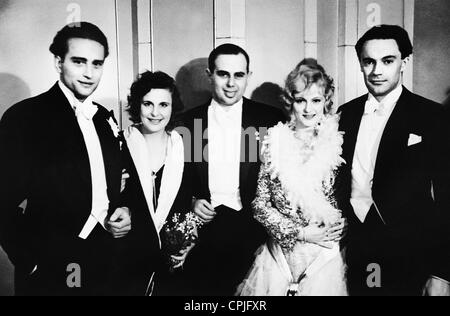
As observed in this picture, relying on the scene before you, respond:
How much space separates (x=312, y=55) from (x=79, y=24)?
3.39 ft

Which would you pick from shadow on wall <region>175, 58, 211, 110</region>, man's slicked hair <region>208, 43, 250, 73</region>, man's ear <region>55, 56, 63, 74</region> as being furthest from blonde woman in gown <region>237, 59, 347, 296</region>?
man's ear <region>55, 56, 63, 74</region>

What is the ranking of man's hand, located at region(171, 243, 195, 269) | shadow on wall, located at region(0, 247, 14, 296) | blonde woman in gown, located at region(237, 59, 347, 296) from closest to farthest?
1. blonde woman in gown, located at region(237, 59, 347, 296)
2. man's hand, located at region(171, 243, 195, 269)
3. shadow on wall, located at region(0, 247, 14, 296)

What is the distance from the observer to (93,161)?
6.58 ft

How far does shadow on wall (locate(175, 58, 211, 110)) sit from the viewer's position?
207 centimetres

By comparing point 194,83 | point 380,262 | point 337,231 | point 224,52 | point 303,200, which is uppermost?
point 224,52

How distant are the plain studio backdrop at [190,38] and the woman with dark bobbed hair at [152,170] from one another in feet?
0.23

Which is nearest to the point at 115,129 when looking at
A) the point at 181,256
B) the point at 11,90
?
the point at 11,90

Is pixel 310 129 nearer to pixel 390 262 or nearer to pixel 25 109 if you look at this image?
pixel 390 262

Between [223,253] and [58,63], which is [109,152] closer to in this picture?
[58,63]

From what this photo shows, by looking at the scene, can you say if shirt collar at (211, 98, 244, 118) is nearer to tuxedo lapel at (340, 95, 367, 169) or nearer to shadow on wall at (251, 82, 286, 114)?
shadow on wall at (251, 82, 286, 114)

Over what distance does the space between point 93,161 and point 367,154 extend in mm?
1177

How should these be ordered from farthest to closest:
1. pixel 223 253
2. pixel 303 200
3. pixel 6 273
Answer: pixel 6 273 < pixel 223 253 < pixel 303 200

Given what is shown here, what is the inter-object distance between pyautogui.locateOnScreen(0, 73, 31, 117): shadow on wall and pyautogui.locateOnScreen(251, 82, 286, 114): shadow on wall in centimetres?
102

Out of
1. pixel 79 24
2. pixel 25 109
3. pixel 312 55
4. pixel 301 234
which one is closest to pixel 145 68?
pixel 79 24
